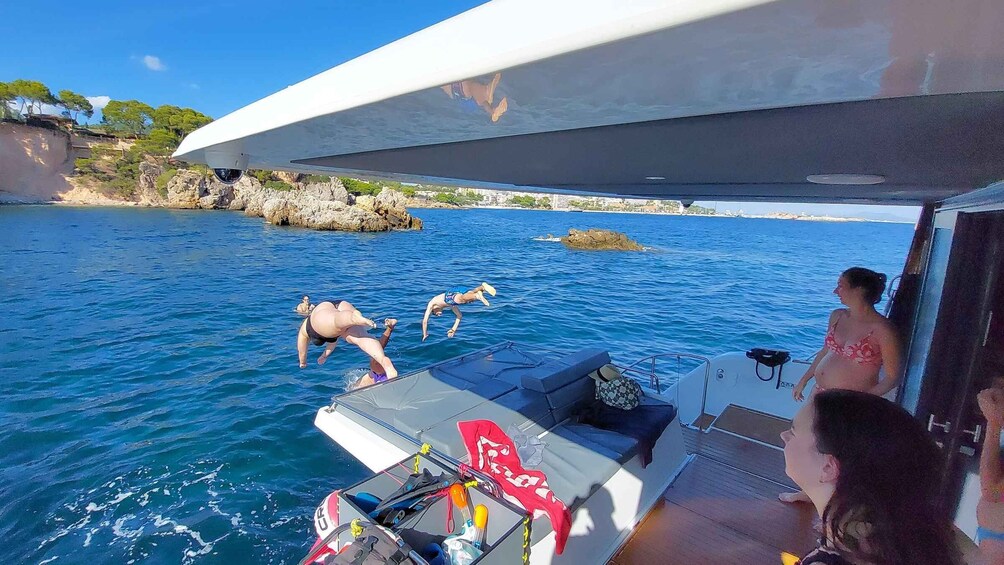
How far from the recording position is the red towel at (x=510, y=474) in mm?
2617

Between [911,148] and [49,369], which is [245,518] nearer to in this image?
[911,148]

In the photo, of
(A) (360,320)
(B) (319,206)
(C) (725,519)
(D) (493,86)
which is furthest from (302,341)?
(B) (319,206)

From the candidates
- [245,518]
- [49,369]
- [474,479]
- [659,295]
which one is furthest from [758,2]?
[659,295]

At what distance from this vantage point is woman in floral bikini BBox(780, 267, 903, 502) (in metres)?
2.88

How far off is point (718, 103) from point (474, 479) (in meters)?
2.12

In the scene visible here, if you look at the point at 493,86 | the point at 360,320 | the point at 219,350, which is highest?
the point at 493,86

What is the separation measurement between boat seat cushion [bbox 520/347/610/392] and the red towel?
3.83ft

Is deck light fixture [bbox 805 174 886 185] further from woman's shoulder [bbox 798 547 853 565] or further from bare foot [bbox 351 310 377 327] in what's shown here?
bare foot [bbox 351 310 377 327]

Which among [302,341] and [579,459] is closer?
[579,459]

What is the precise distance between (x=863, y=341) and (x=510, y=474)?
8.75 feet

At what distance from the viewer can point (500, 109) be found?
1.11 m

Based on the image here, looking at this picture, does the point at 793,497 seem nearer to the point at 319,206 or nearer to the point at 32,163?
the point at 319,206

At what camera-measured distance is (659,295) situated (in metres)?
17.2

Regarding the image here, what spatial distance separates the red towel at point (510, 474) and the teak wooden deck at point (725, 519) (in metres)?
0.90
